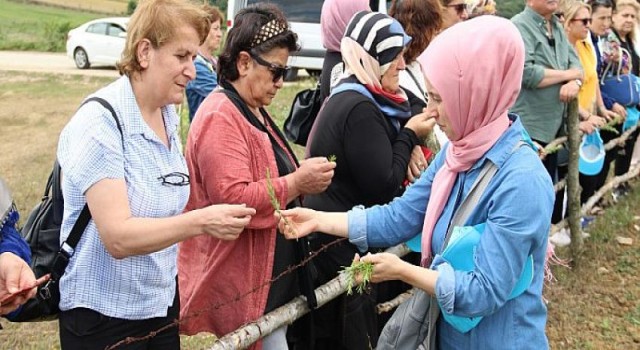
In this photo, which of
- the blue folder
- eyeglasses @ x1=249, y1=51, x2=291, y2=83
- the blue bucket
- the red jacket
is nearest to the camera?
the blue folder

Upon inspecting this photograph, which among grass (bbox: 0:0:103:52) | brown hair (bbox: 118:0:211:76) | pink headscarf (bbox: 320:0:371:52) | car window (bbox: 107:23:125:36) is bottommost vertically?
grass (bbox: 0:0:103:52)

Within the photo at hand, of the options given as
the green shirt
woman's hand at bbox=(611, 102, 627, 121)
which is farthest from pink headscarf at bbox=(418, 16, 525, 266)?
woman's hand at bbox=(611, 102, 627, 121)

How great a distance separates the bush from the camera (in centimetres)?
2304

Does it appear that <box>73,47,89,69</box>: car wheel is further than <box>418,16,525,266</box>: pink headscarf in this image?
Yes

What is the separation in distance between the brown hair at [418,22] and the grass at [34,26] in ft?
71.7

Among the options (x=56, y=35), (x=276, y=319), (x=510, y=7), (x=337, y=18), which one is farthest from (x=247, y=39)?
(x=56, y=35)

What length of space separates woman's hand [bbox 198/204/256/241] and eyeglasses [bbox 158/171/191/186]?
0.59 ft

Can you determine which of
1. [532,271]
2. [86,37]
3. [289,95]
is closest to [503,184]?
[532,271]

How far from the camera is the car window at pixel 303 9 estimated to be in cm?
1198

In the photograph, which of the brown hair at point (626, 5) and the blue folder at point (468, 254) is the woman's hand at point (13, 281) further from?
the brown hair at point (626, 5)

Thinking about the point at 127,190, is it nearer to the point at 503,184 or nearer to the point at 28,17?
the point at 503,184

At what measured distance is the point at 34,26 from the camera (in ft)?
89.2

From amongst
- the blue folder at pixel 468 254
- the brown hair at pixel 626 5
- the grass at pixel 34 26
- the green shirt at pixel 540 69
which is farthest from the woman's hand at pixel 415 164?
the grass at pixel 34 26

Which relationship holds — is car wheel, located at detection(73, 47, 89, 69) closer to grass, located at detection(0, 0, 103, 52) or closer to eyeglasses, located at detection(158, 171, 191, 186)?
grass, located at detection(0, 0, 103, 52)
